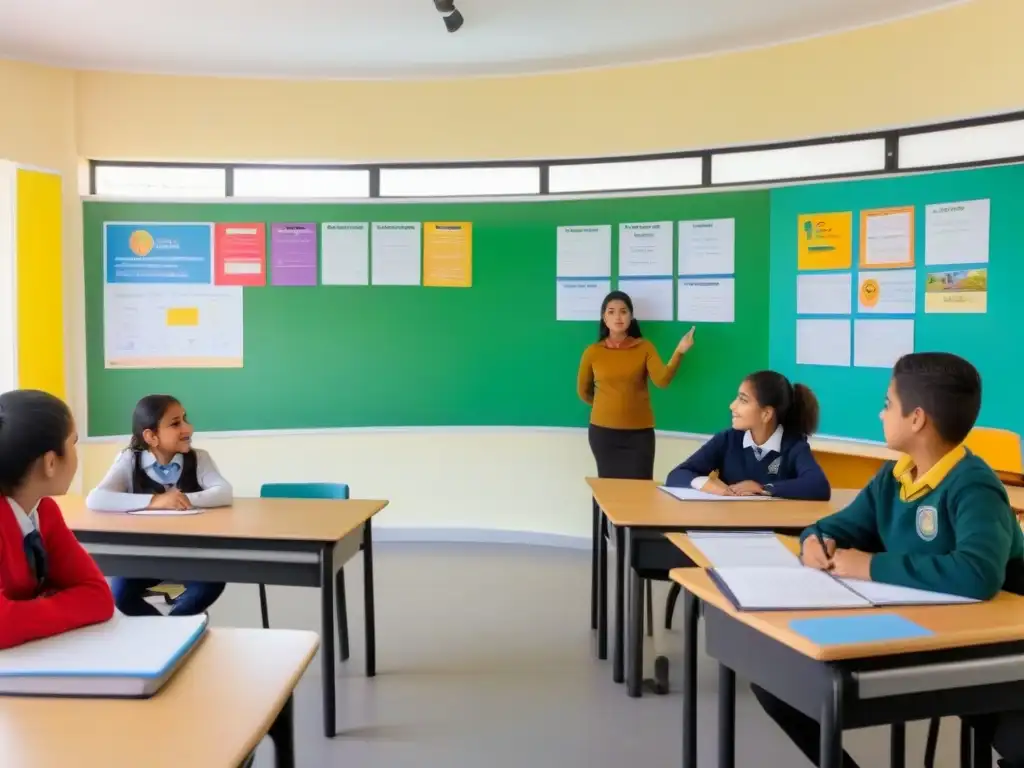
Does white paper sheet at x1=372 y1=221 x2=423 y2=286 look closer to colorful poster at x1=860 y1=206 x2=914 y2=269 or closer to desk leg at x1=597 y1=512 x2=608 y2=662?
desk leg at x1=597 y1=512 x2=608 y2=662

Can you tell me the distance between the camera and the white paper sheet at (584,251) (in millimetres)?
5363

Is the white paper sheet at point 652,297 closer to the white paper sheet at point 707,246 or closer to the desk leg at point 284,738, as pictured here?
the white paper sheet at point 707,246

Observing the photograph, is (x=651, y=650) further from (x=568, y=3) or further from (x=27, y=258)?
(x=27, y=258)

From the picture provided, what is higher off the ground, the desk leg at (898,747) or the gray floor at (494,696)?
the desk leg at (898,747)

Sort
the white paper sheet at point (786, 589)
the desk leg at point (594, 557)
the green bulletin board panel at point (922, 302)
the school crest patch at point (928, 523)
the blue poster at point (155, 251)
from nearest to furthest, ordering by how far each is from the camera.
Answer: the white paper sheet at point (786, 589) < the school crest patch at point (928, 523) < the desk leg at point (594, 557) < the green bulletin board panel at point (922, 302) < the blue poster at point (155, 251)

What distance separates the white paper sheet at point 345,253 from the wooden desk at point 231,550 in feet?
9.36

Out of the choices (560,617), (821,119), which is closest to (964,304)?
(821,119)

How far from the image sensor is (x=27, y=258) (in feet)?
16.7

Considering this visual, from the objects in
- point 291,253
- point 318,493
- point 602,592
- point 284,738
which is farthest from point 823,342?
point 284,738

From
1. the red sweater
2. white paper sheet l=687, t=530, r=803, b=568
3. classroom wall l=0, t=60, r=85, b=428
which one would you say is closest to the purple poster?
classroom wall l=0, t=60, r=85, b=428

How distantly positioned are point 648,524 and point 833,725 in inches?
50.8

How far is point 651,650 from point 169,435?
211 cm

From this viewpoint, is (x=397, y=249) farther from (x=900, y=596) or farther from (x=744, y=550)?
(x=900, y=596)

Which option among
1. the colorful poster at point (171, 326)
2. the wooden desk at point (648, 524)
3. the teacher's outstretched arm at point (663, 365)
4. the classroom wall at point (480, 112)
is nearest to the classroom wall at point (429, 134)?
the classroom wall at point (480, 112)
